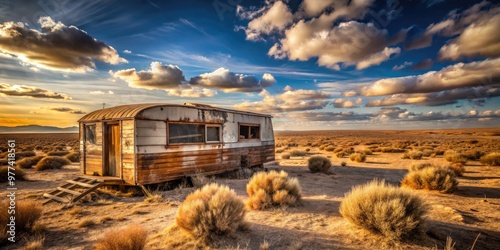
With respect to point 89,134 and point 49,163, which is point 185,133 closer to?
point 89,134

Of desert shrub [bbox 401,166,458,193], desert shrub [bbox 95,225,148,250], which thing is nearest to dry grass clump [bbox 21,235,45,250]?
desert shrub [bbox 95,225,148,250]

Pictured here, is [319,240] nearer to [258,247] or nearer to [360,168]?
[258,247]

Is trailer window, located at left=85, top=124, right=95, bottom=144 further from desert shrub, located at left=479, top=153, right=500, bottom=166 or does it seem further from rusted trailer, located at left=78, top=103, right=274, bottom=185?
desert shrub, located at left=479, top=153, right=500, bottom=166

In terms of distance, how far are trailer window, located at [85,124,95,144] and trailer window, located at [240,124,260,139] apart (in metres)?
6.56

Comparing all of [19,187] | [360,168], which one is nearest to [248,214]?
[19,187]

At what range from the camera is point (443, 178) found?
28.0 ft

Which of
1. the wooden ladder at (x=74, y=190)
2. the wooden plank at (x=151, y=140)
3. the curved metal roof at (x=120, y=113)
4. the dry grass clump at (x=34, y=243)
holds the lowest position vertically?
the dry grass clump at (x=34, y=243)

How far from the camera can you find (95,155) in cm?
940

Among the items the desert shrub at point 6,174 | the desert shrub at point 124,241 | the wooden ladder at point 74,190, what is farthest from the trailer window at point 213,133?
the desert shrub at point 6,174

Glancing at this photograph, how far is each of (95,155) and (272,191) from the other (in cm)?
704

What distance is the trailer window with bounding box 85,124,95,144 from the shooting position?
9.56 meters

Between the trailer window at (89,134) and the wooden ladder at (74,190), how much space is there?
1469 millimetres

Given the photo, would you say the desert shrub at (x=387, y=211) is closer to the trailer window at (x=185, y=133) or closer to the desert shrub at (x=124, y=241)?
the desert shrub at (x=124, y=241)

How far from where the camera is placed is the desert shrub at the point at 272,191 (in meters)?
6.60
